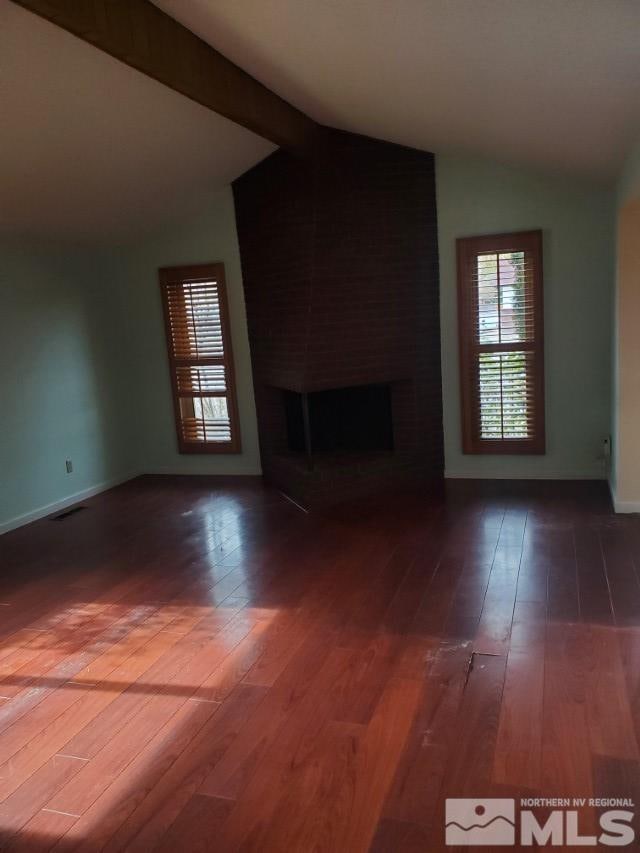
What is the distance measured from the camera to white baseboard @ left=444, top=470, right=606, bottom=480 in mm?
5156

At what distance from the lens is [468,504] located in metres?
4.80

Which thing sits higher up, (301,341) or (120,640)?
(301,341)

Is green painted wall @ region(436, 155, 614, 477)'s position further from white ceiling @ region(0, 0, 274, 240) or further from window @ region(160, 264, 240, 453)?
window @ region(160, 264, 240, 453)

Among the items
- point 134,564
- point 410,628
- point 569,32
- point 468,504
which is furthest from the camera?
point 468,504

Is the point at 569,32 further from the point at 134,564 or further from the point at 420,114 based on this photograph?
the point at 134,564

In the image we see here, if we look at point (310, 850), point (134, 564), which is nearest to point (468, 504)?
point (134, 564)

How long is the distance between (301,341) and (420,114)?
1874 mm

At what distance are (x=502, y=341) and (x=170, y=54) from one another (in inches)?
129
